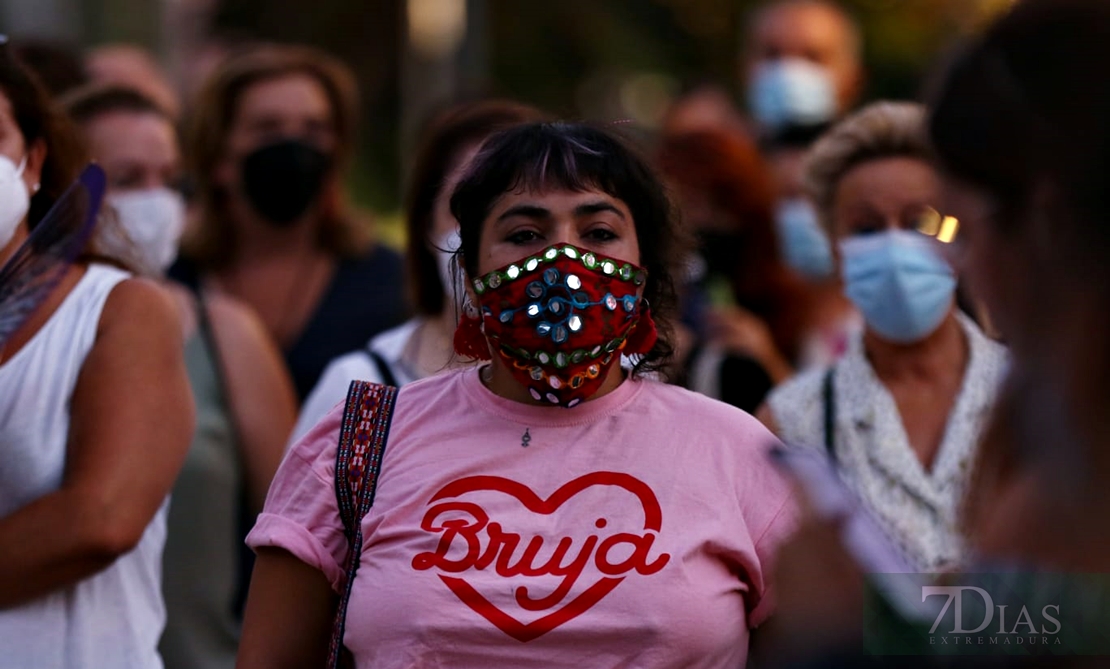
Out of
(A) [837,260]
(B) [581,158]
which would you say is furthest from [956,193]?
(A) [837,260]

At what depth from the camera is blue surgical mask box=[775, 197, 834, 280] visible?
18.8 feet

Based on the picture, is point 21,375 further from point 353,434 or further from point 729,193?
point 729,193

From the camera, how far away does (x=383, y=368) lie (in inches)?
162

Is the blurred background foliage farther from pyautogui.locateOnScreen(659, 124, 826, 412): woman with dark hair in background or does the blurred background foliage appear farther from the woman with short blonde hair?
the woman with short blonde hair

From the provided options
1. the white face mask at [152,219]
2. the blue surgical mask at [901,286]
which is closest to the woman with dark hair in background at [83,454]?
the white face mask at [152,219]

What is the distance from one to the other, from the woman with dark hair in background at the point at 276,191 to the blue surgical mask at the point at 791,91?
7.61 feet

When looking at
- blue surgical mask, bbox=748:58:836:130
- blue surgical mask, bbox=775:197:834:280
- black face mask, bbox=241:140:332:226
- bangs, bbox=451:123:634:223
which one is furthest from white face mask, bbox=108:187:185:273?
blue surgical mask, bbox=748:58:836:130

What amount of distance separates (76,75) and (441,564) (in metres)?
3.63

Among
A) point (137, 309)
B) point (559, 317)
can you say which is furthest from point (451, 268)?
point (137, 309)

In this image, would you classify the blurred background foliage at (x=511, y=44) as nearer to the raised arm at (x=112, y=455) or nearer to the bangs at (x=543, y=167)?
the raised arm at (x=112, y=455)

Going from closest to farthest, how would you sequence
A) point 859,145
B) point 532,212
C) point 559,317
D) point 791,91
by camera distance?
point 559,317
point 532,212
point 859,145
point 791,91

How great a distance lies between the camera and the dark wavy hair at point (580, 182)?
3.04 meters

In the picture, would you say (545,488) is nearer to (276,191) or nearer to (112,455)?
(112,455)

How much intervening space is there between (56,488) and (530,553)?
1055mm
